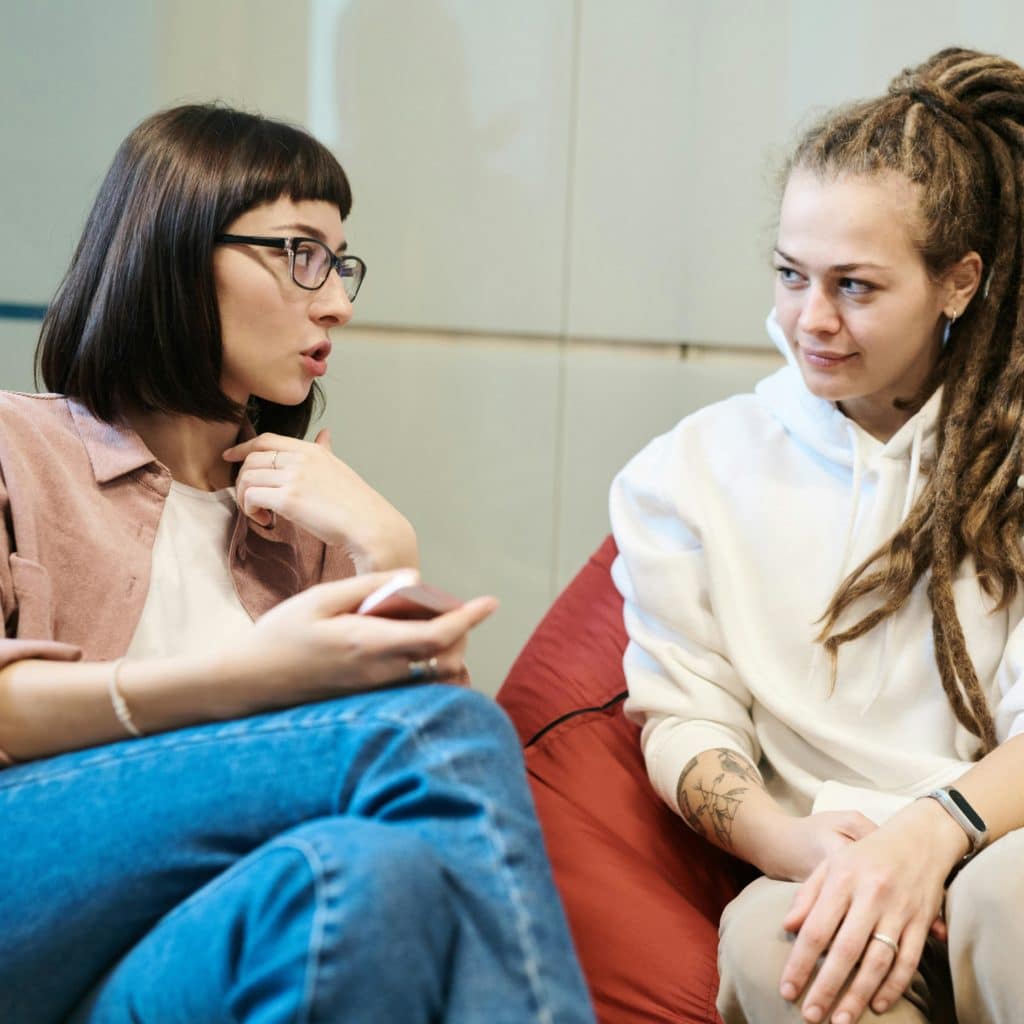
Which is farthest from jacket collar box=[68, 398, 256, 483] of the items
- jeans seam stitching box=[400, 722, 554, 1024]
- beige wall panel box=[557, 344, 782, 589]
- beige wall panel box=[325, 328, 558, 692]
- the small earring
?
beige wall panel box=[557, 344, 782, 589]

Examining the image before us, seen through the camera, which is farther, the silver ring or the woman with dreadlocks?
the woman with dreadlocks

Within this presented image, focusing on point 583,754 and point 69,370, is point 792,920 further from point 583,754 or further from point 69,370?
point 69,370

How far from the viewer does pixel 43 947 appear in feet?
3.26

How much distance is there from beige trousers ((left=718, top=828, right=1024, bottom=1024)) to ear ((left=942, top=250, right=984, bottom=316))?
2.09ft

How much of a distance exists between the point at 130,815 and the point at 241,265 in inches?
23.9

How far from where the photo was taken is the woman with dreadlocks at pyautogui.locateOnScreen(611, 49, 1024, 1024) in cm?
150

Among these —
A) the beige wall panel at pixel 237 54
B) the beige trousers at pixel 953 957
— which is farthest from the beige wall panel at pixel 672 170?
the beige trousers at pixel 953 957

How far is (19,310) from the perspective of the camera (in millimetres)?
2072

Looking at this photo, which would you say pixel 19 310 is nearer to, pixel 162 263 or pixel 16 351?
pixel 16 351

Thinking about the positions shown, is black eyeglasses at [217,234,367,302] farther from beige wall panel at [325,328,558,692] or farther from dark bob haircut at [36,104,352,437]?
beige wall panel at [325,328,558,692]

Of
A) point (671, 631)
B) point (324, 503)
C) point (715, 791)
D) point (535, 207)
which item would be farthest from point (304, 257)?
point (535, 207)

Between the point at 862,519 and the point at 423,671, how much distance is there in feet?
2.34

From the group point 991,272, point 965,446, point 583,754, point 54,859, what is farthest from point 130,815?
point 991,272

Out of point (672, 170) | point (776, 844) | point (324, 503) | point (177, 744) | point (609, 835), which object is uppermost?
point (672, 170)
